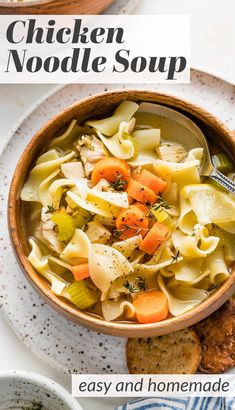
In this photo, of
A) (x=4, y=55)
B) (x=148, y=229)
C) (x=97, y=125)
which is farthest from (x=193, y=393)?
(x=4, y=55)

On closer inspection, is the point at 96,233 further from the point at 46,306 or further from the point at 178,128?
the point at 178,128

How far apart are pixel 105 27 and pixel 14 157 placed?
710 mm

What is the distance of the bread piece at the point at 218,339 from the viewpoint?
3027 millimetres

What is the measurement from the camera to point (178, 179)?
2.99 metres

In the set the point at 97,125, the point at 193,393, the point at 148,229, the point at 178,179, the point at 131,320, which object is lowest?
the point at 193,393

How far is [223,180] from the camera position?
9.71 feet

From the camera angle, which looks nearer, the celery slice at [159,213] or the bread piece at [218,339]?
the celery slice at [159,213]

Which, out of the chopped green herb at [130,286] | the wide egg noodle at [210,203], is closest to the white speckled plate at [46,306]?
the chopped green herb at [130,286]

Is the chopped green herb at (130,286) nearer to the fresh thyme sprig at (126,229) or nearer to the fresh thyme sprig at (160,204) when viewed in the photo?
the fresh thyme sprig at (126,229)

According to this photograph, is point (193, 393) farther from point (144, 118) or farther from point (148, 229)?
point (144, 118)

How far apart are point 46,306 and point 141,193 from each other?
631mm

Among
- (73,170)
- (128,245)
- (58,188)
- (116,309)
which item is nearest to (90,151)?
(73,170)

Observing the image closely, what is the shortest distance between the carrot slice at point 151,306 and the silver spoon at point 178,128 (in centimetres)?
53

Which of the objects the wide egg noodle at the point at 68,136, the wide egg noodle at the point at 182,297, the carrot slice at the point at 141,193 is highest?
the wide egg noodle at the point at 68,136
